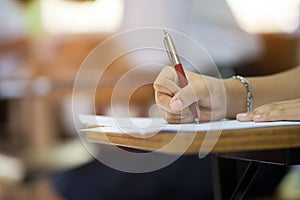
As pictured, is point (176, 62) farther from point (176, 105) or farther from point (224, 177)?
point (224, 177)

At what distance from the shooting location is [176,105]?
2.08ft

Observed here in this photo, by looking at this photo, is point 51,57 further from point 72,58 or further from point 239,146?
point 239,146

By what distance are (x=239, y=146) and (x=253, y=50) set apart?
242 cm

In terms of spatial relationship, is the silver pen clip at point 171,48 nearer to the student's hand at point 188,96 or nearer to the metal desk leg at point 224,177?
the student's hand at point 188,96

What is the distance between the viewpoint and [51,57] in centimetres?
315

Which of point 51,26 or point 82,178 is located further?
point 51,26

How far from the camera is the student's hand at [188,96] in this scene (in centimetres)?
63

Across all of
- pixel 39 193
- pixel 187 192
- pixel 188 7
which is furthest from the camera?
pixel 188 7

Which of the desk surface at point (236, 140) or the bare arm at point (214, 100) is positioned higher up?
the bare arm at point (214, 100)

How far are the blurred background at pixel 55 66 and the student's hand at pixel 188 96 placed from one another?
1.34 m

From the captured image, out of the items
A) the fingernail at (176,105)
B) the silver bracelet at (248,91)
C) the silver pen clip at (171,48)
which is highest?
the silver pen clip at (171,48)

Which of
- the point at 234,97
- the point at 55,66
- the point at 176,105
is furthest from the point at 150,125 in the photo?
the point at 55,66

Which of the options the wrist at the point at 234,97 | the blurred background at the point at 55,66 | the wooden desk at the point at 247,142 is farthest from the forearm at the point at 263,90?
the blurred background at the point at 55,66

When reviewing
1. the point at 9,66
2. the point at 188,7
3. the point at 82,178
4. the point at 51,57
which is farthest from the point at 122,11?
the point at 82,178
